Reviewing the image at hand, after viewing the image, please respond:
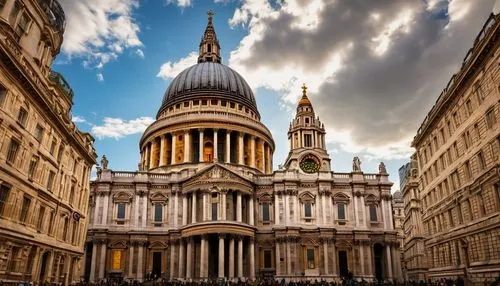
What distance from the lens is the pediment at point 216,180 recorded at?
54.2 metres

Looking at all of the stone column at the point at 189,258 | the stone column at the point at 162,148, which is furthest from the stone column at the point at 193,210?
the stone column at the point at 162,148

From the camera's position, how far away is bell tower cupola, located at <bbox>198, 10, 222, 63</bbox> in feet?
271

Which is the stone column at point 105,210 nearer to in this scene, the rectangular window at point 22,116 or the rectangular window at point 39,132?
the rectangular window at point 39,132

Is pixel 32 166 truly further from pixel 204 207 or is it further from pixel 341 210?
pixel 341 210

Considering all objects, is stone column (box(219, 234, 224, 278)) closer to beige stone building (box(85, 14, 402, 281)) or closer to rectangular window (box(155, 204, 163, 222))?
beige stone building (box(85, 14, 402, 281))

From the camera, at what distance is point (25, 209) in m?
29.1

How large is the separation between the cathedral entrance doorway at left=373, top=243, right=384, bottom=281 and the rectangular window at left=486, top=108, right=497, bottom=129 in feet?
100

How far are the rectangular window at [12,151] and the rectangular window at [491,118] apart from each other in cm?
3236

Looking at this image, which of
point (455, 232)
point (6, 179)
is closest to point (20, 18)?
point (6, 179)

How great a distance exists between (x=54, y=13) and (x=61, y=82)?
6288 millimetres

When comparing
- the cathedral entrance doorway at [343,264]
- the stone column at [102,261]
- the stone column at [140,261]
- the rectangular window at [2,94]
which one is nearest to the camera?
the rectangular window at [2,94]

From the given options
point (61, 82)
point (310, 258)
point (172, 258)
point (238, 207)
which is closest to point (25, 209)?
point (61, 82)


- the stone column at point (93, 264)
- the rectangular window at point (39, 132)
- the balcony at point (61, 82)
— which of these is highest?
the balcony at point (61, 82)

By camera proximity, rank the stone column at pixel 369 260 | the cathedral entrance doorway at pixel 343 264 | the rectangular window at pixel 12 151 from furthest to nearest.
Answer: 1. the cathedral entrance doorway at pixel 343 264
2. the stone column at pixel 369 260
3. the rectangular window at pixel 12 151
